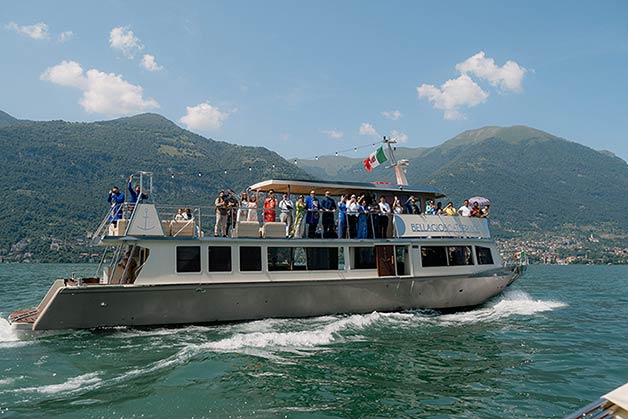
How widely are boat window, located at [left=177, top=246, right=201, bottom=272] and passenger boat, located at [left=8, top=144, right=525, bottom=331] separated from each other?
0.03 m

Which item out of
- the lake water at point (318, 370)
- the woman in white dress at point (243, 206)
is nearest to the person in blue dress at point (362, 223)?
the lake water at point (318, 370)

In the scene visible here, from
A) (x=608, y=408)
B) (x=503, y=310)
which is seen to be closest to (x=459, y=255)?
(x=503, y=310)

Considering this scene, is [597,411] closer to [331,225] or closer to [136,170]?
[331,225]

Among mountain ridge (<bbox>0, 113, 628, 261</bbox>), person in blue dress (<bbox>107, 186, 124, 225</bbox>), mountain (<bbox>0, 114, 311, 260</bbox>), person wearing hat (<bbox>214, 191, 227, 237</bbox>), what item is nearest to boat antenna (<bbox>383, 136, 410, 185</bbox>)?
person wearing hat (<bbox>214, 191, 227, 237</bbox>)

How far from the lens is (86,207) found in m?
99.7

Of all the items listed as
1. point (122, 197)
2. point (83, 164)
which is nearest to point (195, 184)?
point (83, 164)

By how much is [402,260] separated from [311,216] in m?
3.38

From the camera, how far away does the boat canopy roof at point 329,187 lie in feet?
47.1

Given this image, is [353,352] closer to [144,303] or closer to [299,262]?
[299,262]

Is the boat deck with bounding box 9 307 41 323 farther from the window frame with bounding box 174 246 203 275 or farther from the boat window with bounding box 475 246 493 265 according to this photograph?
the boat window with bounding box 475 246 493 265

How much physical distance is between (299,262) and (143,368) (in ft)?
19.2

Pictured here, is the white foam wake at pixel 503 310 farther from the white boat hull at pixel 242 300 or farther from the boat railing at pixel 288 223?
the boat railing at pixel 288 223

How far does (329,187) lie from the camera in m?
14.8

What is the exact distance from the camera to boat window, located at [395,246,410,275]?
1474cm
